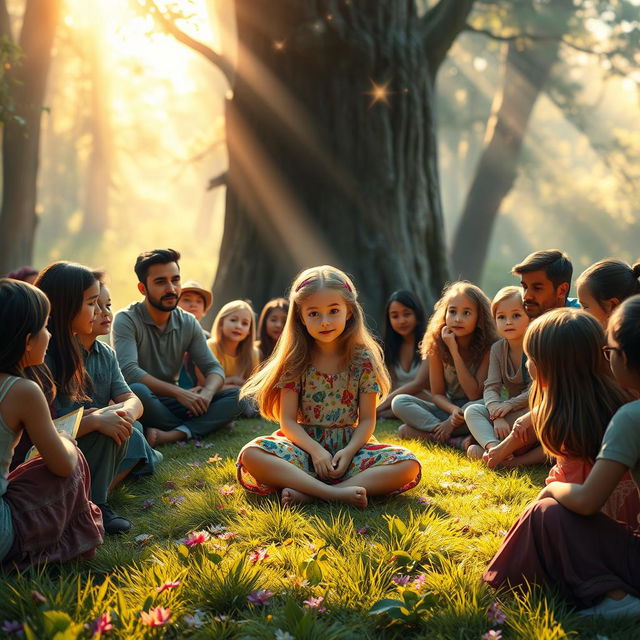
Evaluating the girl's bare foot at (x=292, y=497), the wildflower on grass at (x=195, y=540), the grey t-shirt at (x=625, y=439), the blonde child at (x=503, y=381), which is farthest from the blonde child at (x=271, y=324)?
the grey t-shirt at (x=625, y=439)

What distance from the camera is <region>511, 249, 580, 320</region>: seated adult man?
196 inches

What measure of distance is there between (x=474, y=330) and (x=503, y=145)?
1339 centimetres

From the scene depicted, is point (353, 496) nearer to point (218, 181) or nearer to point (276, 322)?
point (276, 322)

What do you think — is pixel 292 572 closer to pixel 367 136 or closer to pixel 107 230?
pixel 367 136

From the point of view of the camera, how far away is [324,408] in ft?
15.3

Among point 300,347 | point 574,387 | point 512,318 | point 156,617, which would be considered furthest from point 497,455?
point 156,617

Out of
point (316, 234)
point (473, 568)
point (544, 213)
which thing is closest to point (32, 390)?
point (473, 568)

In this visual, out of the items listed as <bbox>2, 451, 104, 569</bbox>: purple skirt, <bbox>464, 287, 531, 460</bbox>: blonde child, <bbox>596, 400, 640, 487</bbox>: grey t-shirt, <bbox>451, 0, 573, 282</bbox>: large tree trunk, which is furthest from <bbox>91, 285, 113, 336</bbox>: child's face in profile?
Result: <bbox>451, 0, 573, 282</bbox>: large tree trunk

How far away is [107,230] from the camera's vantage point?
33.9 m

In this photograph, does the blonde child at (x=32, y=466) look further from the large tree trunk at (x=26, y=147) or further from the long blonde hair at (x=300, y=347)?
the large tree trunk at (x=26, y=147)

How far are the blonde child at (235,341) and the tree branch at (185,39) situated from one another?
3.41 metres

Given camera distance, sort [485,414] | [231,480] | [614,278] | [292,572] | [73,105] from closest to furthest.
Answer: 1. [292,572]
2. [614,278]
3. [231,480]
4. [485,414]
5. [73,105]

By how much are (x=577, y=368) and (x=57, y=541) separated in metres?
2.34

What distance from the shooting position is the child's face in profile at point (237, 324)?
695cm
